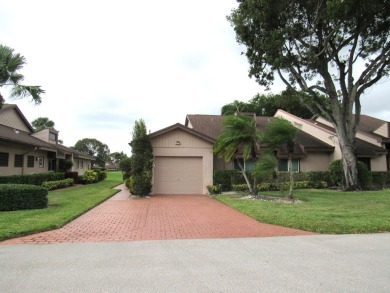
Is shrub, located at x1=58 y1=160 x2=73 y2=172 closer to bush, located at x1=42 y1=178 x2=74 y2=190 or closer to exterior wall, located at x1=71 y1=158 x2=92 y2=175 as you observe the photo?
exterior wall, located at x1=71 y1=158 x2=92 y2=175

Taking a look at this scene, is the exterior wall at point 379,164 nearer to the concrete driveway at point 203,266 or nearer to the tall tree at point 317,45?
the tall tree at point 317,45

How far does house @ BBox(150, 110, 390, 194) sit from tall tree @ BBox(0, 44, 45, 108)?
644 cm

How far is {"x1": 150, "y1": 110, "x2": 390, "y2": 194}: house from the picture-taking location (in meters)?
18.7

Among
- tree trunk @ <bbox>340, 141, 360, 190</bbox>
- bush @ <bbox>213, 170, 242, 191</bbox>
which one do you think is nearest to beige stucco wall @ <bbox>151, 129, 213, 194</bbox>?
bush @ <bbox>213, 170, 242, 191</bbox>

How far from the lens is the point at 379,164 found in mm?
24188

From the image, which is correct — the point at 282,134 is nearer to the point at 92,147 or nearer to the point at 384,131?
the point at 384,131

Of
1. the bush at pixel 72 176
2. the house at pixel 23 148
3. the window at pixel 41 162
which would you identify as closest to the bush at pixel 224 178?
the house at pixel 23 148

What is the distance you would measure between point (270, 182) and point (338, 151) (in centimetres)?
635

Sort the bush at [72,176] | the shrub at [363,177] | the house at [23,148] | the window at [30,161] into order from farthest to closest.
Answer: the bush at [72,176], the window at [30,161], the shrub at [363,177], the house at [23,148]

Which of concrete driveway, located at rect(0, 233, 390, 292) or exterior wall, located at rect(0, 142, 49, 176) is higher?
exterior wall, located at rect(0, 142, 49, 176)

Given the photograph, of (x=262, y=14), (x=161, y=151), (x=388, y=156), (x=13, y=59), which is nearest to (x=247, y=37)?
(x=262, y=14)

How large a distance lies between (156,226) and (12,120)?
20017 mm

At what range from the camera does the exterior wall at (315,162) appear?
2286 cm

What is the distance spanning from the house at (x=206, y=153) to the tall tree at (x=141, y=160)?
124 centimetres
